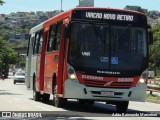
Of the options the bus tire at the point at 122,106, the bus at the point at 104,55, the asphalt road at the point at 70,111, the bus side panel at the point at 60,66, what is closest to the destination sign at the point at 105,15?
the bus at the point at 104,55

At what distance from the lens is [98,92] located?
18000 millimetres

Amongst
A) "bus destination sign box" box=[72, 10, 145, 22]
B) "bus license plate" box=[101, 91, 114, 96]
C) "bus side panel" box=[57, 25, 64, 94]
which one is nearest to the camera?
"bus license plate" box=[101, 91, 114, 96]

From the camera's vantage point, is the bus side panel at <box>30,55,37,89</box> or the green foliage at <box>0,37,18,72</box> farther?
the green foliage at <box>0,37,18,72</box>

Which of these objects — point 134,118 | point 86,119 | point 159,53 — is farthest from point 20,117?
point 159,53

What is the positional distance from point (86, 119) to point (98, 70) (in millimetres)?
3091

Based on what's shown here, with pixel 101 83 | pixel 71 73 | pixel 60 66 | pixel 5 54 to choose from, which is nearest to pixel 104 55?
pixel 101 83

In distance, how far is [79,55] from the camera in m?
18.2

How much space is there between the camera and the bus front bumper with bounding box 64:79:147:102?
18.0 m

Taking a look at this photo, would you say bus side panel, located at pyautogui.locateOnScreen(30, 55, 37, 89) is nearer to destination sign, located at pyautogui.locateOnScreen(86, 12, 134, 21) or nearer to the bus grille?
destination sign, located at pyautogui.locateOnScreen(86, 12, 134, 21)

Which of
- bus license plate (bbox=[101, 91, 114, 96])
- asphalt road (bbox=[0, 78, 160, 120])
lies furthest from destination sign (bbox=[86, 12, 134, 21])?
asphalt road (bbox=[0, 78, 160, 120])

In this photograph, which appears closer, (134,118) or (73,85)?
(134,118)

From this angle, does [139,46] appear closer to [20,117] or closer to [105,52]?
[105,52]

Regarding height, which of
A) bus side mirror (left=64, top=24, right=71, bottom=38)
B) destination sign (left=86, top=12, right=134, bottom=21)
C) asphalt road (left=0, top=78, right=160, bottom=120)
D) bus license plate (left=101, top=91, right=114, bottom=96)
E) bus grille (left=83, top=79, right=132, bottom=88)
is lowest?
asphalt road (left=0, top=78, right=160, bottom=120)

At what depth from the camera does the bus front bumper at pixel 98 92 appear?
1797 cm
